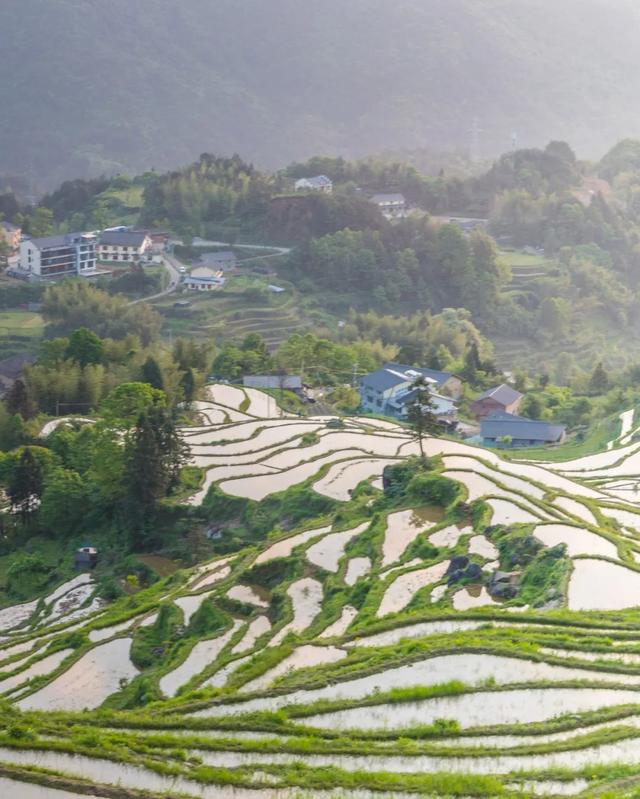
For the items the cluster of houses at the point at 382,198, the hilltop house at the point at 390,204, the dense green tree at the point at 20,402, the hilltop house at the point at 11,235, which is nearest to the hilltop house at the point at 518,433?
the dense green tree at the point at 20,402

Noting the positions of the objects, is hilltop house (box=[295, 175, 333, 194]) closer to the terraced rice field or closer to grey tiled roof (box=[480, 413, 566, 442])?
grey tiled roof (box=[480, 413, 566, 442])

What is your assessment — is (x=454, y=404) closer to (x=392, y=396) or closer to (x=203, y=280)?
(x=392, y=396)

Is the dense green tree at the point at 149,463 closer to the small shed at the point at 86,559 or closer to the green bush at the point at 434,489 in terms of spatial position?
the small shed at the point at 86,559

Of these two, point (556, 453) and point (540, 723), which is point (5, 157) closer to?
point (556, 453)

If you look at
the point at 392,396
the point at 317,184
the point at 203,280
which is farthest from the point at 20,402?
the point at 317,184

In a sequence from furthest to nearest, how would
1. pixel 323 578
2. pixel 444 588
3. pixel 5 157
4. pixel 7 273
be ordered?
pixel 5 157, pixel 7 273, pixel 323 578, pixel 444 588

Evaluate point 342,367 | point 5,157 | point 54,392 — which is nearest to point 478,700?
point 54,392
